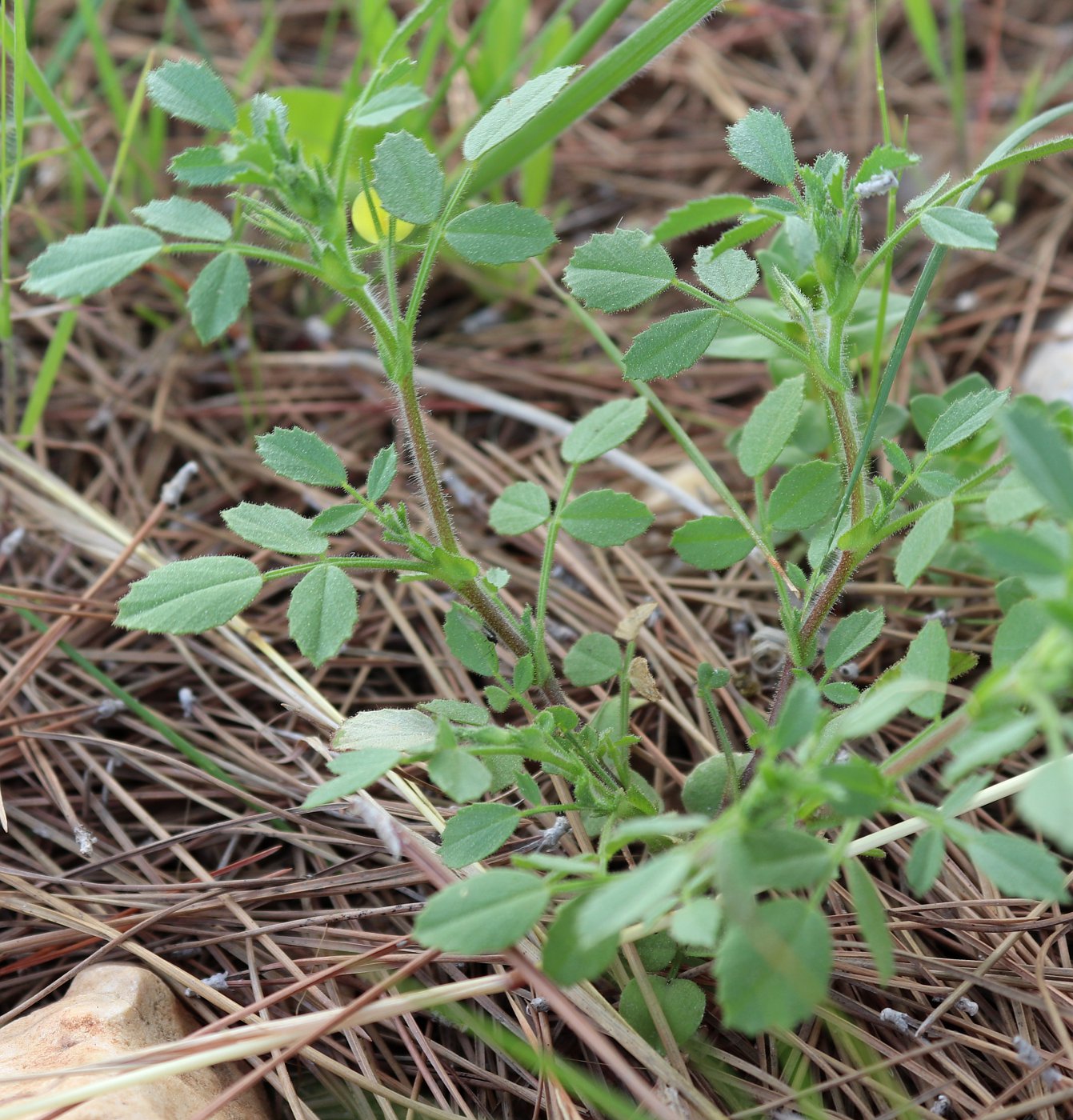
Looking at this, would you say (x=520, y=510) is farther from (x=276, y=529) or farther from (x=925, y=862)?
(x=925, y=862)

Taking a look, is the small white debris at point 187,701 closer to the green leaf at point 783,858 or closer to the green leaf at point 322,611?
the green leaf at point 322,611

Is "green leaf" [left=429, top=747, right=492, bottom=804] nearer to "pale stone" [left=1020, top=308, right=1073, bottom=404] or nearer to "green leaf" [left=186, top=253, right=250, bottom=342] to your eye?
"green leaf" [left=186, top=253, right=250, bottom=342]

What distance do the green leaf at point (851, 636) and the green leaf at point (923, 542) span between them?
0.13 metres

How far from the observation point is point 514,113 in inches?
55.6

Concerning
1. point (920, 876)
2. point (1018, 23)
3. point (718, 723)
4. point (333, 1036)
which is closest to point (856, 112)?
point (1018, 23)

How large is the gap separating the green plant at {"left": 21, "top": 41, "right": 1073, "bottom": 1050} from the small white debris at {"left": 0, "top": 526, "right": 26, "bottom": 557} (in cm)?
97

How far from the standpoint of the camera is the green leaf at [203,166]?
1272mm

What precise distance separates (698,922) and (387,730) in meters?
0.52

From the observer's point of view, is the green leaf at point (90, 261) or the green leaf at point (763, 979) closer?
the green leaf at point (763, 979)

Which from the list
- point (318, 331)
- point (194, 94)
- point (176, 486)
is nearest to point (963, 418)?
point (194, 94)

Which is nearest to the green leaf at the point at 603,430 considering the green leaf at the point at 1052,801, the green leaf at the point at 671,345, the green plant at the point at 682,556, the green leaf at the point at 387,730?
the green plant at the point at 682,556

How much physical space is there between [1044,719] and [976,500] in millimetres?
580

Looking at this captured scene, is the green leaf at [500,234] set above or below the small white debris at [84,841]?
above

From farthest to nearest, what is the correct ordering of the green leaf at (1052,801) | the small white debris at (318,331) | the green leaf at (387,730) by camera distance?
the small white debris at (318,331) < the green leaf at (387,730) < the green leaf at (1052,801)
